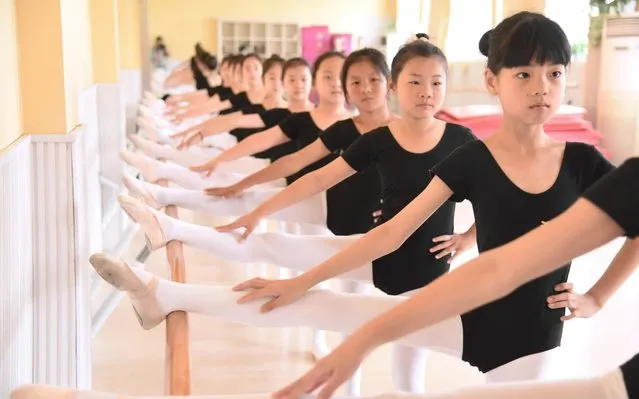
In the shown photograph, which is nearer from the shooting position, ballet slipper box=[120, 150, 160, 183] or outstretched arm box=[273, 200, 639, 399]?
outstretched arm box=[273, 200, 639, 399]

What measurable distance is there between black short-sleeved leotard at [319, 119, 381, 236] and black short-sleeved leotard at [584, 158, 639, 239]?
173 cm

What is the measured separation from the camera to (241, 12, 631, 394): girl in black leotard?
63.9 inches

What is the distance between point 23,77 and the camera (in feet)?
8.51

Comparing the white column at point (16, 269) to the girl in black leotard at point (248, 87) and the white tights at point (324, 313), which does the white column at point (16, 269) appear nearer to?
the white tights at point (324, 313)

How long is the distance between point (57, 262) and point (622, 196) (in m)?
2.04

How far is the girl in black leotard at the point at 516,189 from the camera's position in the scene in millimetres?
1623

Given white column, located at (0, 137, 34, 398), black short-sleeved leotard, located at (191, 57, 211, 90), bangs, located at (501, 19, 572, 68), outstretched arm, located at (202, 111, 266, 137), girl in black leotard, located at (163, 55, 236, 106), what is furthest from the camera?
black short-sleeved leotard, located at (191, 57, 211, 90)

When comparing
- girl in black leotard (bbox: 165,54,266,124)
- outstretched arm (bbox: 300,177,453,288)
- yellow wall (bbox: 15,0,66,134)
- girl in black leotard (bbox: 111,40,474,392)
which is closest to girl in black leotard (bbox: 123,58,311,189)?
girl in black leotard (bbox: 165,54,266,124)

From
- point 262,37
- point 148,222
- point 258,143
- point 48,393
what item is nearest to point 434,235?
point 148,222

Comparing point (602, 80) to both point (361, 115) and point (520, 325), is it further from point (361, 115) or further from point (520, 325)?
point (520, 325)

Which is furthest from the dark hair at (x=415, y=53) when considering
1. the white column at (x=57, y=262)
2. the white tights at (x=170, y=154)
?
the white tights at (x=170, y=154)

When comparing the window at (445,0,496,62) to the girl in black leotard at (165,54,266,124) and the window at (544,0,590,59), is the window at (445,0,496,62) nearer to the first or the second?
the window at (544,0,590,59)

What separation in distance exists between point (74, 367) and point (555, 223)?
6.57ft

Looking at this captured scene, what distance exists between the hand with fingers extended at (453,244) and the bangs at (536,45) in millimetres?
670
